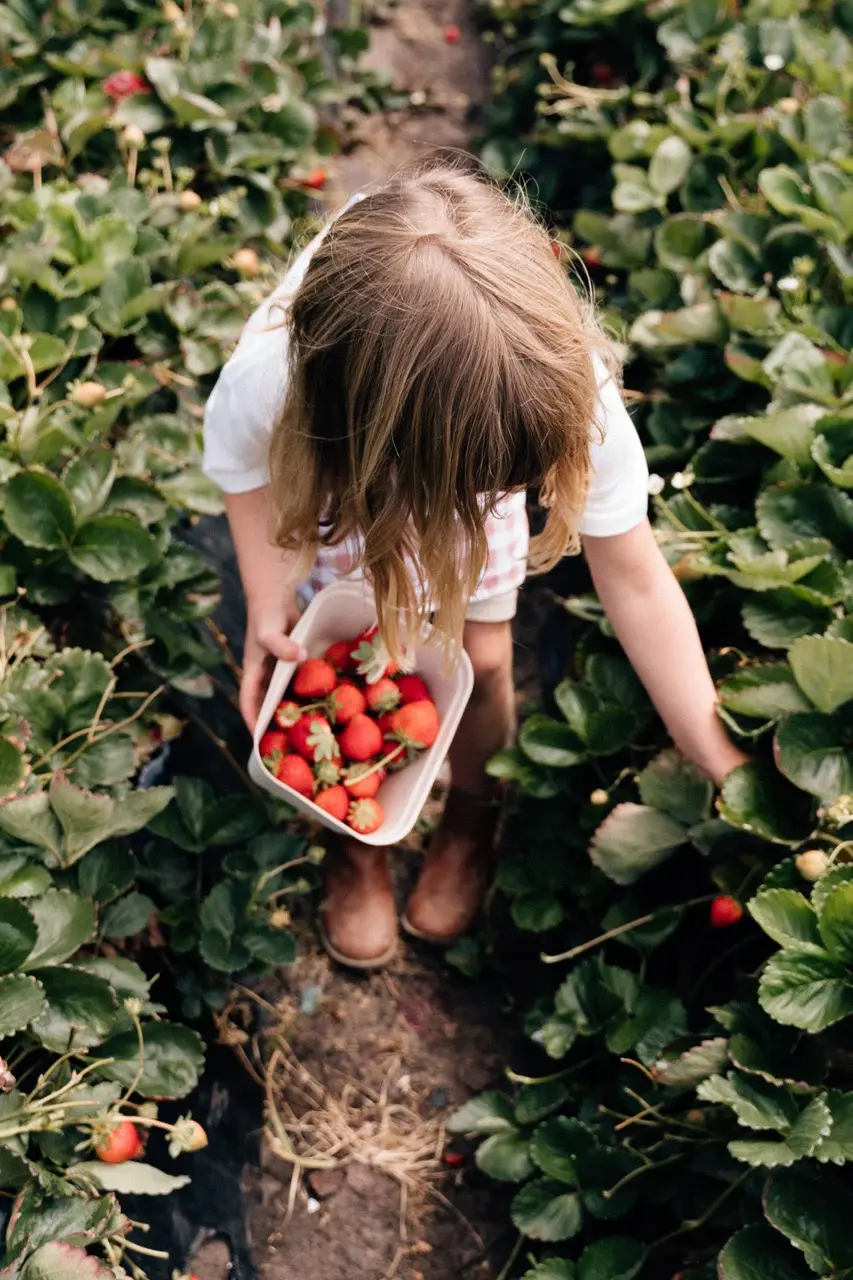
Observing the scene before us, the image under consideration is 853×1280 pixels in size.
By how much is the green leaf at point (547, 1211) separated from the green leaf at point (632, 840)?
14.6 inches

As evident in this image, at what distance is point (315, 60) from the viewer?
259 centimetres

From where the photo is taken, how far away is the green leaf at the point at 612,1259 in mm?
1350

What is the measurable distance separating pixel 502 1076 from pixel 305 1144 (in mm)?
296

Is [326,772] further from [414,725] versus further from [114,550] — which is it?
[114,550]

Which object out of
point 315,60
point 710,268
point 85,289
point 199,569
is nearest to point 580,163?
point 315,60

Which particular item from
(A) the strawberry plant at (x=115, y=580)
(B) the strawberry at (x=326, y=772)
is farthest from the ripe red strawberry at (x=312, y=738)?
(A) the strawberry plant at (x=115, y=580)

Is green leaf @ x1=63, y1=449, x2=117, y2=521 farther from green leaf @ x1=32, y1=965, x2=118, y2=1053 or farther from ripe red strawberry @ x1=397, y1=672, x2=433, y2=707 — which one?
green leaf @ x1=32, y1=965, x2=118, y2=1053

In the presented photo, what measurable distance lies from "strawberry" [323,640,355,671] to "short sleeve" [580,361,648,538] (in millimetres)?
349

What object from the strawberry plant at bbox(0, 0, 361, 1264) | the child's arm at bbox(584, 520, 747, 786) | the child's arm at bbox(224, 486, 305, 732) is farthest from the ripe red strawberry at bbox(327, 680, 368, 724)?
the child's arm at bbox(584, 520, 747, 786)

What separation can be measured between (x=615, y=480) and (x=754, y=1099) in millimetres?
671

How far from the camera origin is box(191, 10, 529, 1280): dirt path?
1613mm

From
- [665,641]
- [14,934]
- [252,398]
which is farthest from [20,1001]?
[665,641]

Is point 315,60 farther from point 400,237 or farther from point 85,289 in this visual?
point 400,237

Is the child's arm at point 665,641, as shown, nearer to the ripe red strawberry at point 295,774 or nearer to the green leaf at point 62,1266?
the ripe red strawberry at point 295,774
